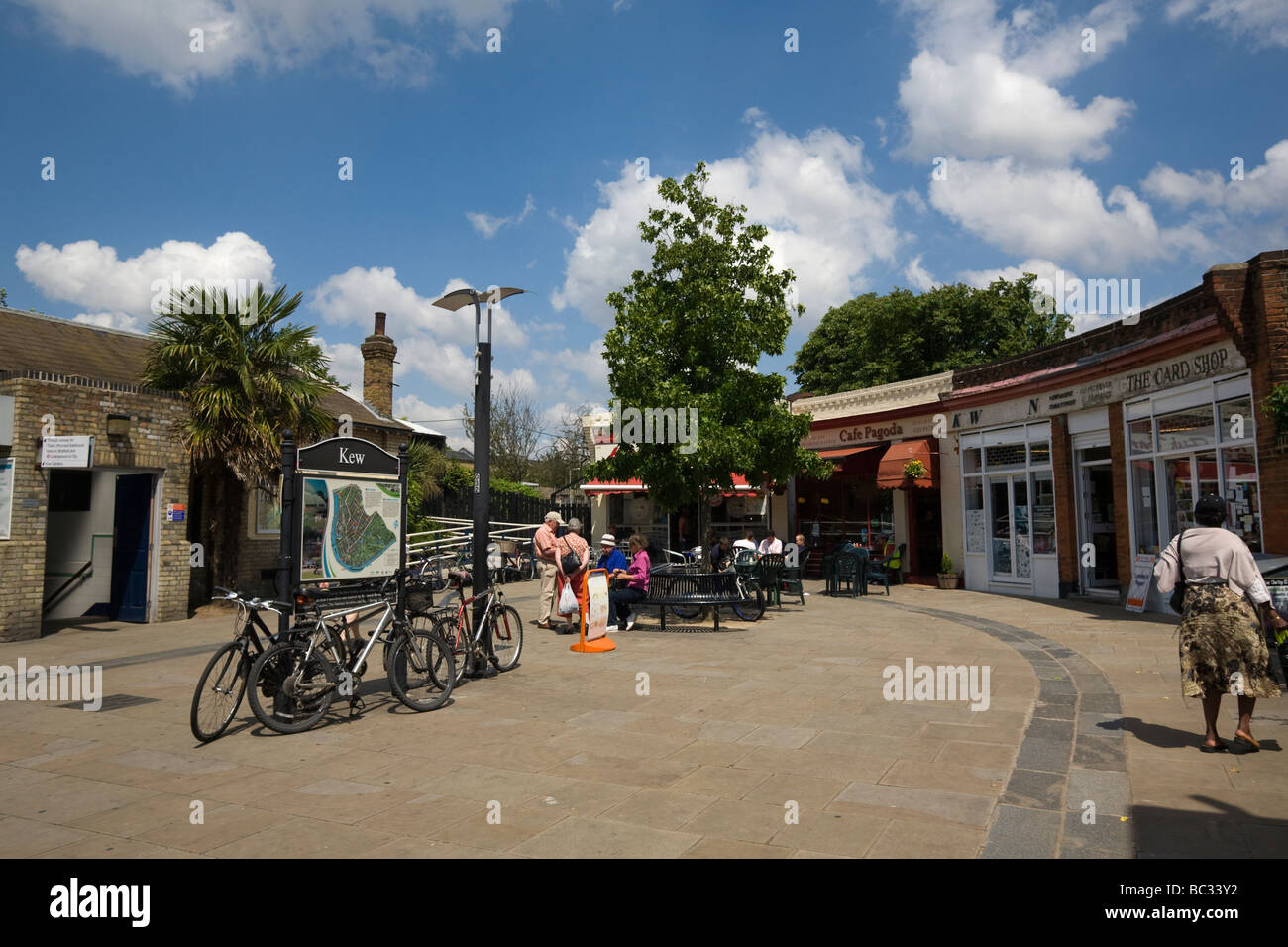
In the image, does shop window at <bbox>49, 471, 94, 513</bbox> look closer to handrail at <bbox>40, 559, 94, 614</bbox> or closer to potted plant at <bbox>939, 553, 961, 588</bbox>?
handrail at <bbox>40, 559, 94, 614</bbox>

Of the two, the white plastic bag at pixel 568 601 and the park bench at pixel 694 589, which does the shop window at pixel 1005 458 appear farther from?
the white plastic bag at pixel 568 601

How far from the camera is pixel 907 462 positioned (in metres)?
18.7

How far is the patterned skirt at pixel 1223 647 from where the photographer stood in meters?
5.29

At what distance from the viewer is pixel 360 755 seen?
5633 millimetres

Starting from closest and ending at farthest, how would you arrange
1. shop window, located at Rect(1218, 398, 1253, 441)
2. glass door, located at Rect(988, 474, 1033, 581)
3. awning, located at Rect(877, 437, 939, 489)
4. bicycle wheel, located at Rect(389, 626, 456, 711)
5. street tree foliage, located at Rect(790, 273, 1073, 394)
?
1. bicycle wheel, located at Rect(389, 626, 456, 711)
2. shop window, located at Rect(1218, 398, 1253, 441)
3. glass door, located at Rect(988, 474, 1033, 581)
4. awning, located at Rect(877, 437, 939, 489)
5. street tree foliage, located at Rect(790, 273, 1073, 394)

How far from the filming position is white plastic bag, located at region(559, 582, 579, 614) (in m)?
11.2

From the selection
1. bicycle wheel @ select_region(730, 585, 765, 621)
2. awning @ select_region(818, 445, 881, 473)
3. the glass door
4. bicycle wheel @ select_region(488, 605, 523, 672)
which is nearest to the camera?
bicycle wheel @ select_region(488, 605, 523, 672)

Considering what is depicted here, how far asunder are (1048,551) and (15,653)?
16187mm

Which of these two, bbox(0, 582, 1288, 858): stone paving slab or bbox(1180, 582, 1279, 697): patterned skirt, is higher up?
bbox(1180, 582, 1279, 697): patterned skirt

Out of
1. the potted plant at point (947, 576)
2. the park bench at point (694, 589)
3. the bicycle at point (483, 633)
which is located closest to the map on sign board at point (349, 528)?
the bicycle at point (483, 633)

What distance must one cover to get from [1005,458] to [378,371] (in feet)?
52.5

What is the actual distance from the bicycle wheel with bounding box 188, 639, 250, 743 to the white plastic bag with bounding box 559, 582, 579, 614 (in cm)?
513

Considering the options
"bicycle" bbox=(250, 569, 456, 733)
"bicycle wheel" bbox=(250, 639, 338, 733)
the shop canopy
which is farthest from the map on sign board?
the shop canopy

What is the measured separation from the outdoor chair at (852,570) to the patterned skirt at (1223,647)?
10820 millimetres
